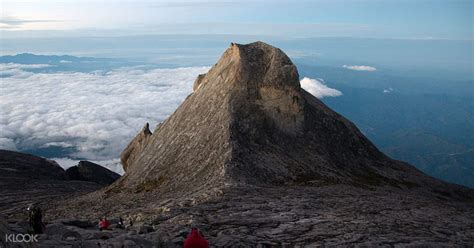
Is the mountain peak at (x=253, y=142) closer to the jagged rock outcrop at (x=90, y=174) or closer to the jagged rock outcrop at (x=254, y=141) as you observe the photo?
the jagged rock outcrop at (x=254, y=141)

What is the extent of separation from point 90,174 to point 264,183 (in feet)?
230

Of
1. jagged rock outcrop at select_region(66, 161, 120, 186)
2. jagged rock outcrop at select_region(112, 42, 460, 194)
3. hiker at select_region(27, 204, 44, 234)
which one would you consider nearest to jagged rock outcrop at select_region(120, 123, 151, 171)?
jagged rock outcrop at select_region(112, 42, 460, 194)

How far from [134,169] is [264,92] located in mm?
26307

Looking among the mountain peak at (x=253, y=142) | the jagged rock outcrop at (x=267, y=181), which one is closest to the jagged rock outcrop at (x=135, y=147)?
the jagged rock outcrop at (x=267, y=181)

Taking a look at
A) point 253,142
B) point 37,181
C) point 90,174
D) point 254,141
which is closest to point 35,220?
point 253,142

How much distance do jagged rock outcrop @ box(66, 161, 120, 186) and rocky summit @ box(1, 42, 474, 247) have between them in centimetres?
1781

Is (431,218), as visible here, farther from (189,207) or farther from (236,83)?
(236,83)

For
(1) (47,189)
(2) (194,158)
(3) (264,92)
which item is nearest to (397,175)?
(3) (264,92)

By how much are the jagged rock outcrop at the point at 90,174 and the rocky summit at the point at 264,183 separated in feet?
58.4

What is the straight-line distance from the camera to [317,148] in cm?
6981

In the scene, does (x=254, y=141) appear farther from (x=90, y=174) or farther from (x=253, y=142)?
(x=90, y=174)

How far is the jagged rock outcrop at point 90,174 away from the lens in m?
108

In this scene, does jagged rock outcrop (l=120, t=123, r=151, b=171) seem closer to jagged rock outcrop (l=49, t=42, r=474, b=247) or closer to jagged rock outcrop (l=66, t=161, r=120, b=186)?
jagged rock outcrop (l=49, t=42, r=474, b=247)

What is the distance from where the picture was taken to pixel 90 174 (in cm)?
10894
